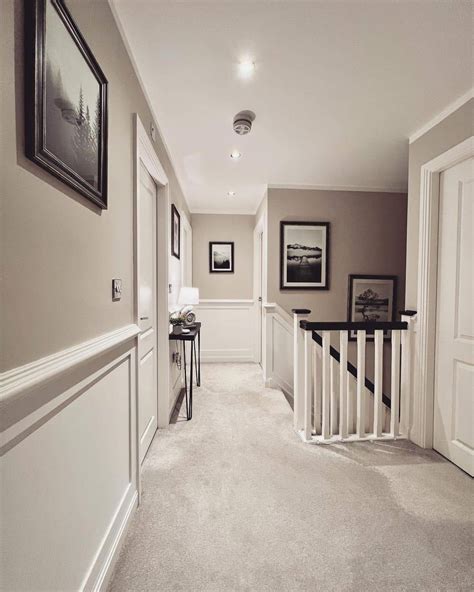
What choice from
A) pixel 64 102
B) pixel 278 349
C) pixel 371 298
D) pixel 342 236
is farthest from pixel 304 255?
pixel 64 102

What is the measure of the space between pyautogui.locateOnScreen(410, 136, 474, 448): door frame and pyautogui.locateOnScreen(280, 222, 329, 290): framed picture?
1.40m

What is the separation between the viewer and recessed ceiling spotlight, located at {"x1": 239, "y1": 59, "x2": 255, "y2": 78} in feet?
5.13

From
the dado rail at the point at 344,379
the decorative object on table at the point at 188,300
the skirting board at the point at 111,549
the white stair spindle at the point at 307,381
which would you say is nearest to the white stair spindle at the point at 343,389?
the dado rail at the point at 344,379

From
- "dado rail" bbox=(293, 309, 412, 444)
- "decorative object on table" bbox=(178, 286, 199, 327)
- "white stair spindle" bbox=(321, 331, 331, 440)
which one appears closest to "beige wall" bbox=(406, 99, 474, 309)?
"dado rail" bbox=(293, 309, 412, 444)

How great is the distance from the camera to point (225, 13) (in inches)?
51.2

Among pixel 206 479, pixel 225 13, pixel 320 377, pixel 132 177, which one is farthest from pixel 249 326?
pixel 225 13

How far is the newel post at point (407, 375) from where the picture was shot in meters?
2.30

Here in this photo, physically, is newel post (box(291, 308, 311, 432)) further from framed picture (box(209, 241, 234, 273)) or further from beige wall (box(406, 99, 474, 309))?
framed picture (box(209, 241, 234, 273))

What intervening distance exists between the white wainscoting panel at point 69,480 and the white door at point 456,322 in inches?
82.5

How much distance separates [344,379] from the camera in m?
2.30

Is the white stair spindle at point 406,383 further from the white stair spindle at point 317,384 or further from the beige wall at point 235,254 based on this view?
the beige wall at point 235,254

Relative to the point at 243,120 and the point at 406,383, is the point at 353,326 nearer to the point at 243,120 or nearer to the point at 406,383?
the point at 406,383

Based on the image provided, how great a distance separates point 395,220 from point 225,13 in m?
3.13

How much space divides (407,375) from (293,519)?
56.6 inches
